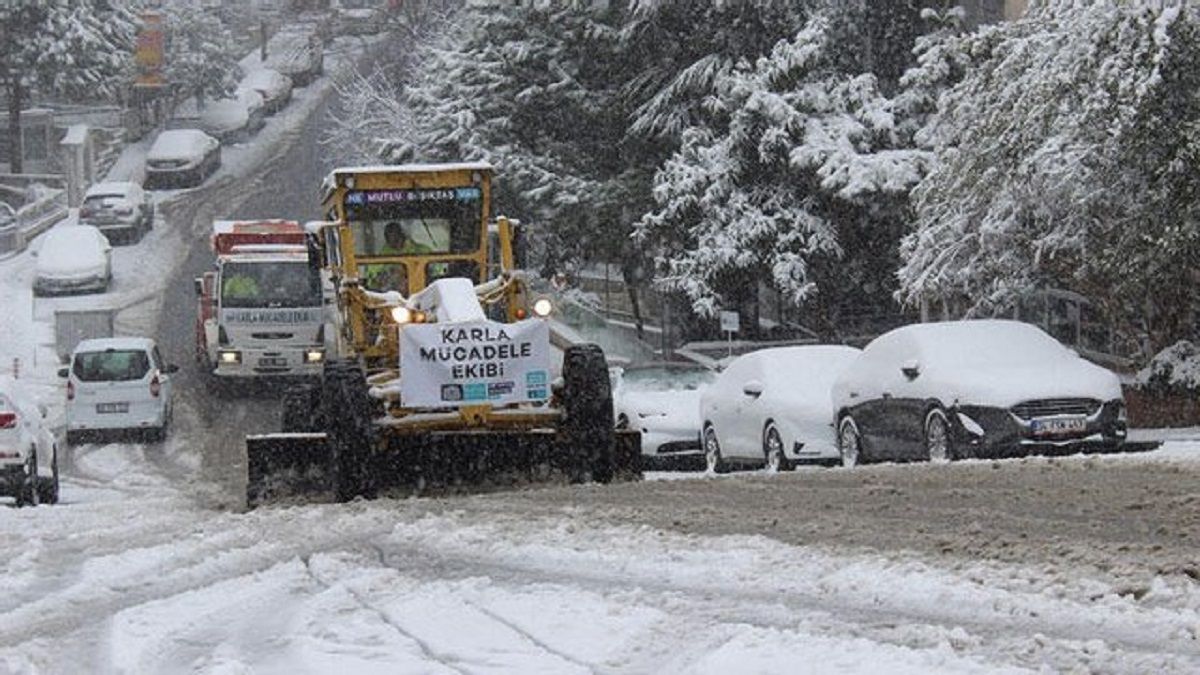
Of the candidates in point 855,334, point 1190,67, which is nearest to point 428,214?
point 1190,67

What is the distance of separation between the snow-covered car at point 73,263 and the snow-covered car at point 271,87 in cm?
3024

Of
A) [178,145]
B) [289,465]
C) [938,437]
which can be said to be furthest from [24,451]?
[178,145]

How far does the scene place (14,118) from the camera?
207ft

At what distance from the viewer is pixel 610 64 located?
40.7 meters

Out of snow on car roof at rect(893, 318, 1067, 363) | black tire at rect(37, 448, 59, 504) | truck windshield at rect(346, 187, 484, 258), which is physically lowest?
black tire at rect(37, 448, 59, 504)

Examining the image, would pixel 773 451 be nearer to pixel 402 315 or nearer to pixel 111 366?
pixel 402 315

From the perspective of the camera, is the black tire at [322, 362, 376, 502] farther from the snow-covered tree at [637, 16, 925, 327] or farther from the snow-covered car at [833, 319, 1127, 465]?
the snow-covered tree at [637, 16, 925, 327]

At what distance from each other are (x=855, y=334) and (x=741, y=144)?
473 cm

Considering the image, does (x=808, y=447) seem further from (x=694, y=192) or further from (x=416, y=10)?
(x=416, y=10)

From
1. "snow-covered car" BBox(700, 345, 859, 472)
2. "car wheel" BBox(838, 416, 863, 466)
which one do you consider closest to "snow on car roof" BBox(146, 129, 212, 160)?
"snow-covered car" BBox(700, 345, 859, 472)

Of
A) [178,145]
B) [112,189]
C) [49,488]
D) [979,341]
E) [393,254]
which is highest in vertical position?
[178,145]

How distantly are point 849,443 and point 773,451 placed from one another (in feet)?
4.42

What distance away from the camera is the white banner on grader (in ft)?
50.3

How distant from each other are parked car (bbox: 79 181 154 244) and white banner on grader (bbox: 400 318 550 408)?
40.8m
